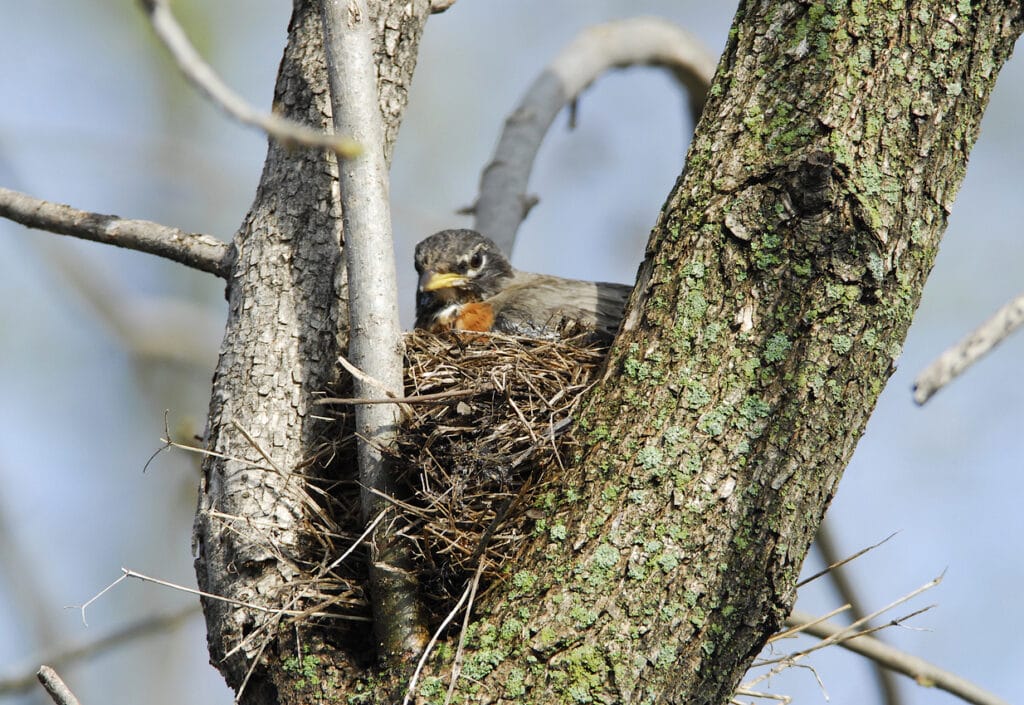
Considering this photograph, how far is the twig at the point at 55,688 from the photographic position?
3178mm

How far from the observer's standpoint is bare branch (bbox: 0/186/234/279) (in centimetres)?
415

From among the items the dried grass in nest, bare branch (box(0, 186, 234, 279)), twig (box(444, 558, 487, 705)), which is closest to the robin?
the dried grass in nest

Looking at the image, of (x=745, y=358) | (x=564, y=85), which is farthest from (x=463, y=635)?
(x=564, y=85)

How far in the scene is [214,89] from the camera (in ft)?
6.98

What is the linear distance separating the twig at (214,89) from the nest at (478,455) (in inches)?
58.5

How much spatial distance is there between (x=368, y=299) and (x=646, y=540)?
1.27 m

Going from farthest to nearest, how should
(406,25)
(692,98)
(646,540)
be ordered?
(692,98) → (406,25) → (646,540)

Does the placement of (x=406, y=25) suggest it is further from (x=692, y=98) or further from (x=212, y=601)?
Result: (x=692, y=98)

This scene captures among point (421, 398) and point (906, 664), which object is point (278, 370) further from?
point (906, 664)

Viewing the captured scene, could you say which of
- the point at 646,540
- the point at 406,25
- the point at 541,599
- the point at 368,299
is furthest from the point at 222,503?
the point at 406,25

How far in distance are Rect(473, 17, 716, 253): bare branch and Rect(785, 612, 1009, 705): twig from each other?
2.93 metres

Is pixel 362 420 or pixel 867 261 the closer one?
pixel 867 261

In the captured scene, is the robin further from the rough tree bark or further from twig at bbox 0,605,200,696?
twig at bbox 0,605,200,696

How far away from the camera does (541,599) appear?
3039 millimetres
